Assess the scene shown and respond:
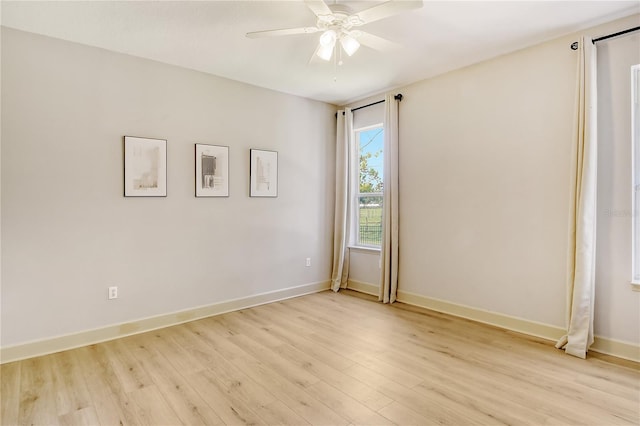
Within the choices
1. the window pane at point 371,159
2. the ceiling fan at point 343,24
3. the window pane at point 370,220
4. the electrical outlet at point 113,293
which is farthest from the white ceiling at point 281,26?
the electrical outlet at point 113,293

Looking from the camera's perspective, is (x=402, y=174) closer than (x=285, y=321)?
No

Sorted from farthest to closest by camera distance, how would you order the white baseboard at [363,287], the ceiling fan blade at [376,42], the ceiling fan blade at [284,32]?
the white baseboard at [363,287] < the ceiling fan blade at [376,42] < the ceiling fan blade at [284,32]

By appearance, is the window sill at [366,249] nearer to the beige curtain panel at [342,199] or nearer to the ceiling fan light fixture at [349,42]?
the beige curtain panel at [342,199]

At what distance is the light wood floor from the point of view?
208cm

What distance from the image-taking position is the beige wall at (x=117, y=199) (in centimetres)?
288

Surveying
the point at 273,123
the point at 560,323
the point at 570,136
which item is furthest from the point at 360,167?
the point at 560,323

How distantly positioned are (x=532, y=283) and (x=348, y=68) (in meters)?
2.82

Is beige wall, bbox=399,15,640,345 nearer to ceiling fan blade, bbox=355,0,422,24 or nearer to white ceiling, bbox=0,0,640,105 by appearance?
white ceiling, bbox=0,0,640,105

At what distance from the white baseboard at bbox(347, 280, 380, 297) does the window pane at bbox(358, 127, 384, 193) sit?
1.32 metres

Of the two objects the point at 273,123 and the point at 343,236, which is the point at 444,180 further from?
the point at 273,123

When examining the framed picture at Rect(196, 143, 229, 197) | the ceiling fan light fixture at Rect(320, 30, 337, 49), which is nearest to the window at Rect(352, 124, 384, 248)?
the framed picture at Rect(196, 143, 229, 197)

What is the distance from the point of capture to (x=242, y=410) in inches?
84.1

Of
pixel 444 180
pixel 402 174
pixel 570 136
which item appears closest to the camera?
pixel 570 136

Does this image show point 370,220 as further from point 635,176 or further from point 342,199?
point 635,176
